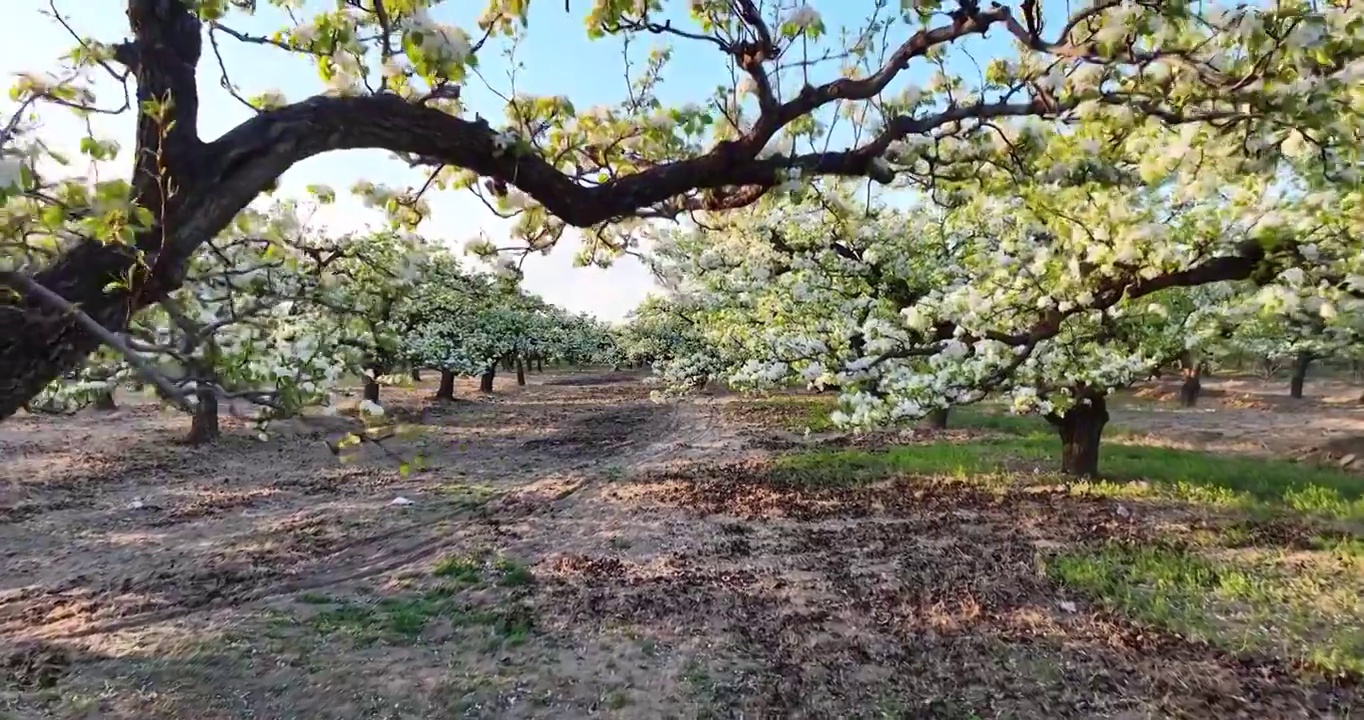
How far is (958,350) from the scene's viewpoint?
902 centimetres

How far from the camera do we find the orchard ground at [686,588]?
264 inches

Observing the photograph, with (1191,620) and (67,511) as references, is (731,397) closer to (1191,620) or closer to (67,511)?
Answer: (67,511)

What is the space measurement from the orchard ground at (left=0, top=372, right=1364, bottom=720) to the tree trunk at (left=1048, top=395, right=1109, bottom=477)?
0.65 m

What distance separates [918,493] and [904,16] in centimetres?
1113

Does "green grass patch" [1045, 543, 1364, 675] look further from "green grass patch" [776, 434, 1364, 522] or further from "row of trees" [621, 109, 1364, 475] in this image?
"green grass patch" [776, 434, 1364, 522]

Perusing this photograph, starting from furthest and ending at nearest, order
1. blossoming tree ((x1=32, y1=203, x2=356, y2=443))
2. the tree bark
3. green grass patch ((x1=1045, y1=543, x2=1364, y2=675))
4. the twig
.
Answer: the tree bark < green grass patch ((x1=1045, y1=543, x2=1364, y2=675)) < blossoming tree ((x1=32, y1=203, x2=356, y2=443)) < the twig

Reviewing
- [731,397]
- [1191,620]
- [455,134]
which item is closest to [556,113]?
[455,134]

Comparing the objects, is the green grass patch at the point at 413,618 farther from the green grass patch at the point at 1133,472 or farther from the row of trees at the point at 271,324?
the green grass patch at the point at 1133,472

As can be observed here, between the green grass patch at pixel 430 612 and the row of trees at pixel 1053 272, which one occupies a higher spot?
the row of trees at pixel 1053 272

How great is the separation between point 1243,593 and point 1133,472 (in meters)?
7.36

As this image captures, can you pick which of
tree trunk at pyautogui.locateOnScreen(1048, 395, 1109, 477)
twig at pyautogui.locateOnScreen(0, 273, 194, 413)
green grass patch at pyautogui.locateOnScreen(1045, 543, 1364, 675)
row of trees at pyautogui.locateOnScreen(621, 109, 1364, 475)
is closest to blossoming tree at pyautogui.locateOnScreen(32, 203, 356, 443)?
twig at pyautogui.locateOnScreen(0, 273, 194, 413)

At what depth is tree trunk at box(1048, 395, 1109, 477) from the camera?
1439cm

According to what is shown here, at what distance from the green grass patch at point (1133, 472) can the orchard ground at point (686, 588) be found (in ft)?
0.36

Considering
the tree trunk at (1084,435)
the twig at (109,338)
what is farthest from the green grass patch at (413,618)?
the tree trunk at (1084,435)
